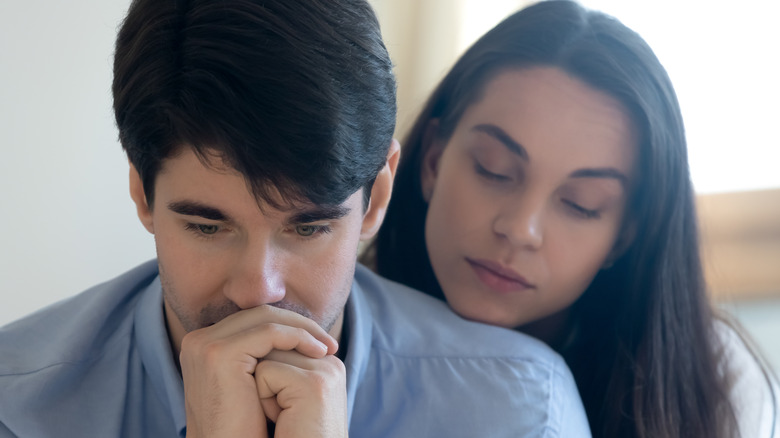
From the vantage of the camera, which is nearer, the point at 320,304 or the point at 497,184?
the point at 320,304

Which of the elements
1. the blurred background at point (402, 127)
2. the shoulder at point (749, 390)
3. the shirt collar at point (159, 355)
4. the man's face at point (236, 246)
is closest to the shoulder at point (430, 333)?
the man's face at point (236, 246)

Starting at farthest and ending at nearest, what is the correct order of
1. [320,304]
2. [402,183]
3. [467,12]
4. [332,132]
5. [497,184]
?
[467,12]
[402,183]
[497,184]
[320,304]
[332,132]

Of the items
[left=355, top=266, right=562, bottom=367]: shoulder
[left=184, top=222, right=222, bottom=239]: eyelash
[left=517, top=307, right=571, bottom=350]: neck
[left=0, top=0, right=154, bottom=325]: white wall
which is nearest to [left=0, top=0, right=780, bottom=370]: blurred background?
[left=0, top=0, right=154, bottom=325]: white wall

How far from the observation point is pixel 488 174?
4.43 ft

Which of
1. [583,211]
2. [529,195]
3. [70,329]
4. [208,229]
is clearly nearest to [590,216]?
[583,211]

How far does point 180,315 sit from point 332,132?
33 cm

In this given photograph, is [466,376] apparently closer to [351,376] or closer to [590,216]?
[351,376]

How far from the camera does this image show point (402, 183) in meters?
1.61

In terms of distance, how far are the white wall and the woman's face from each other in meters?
0.74

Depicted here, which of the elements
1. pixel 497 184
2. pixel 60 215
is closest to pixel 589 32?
pixel 497 184

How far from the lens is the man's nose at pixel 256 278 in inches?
37.1

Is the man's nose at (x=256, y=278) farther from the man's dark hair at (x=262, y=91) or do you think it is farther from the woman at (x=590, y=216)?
the woman at (x=590, y=216)

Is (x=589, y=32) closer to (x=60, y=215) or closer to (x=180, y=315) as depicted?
(x=180, y=315)

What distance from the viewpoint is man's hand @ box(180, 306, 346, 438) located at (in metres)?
0.95
